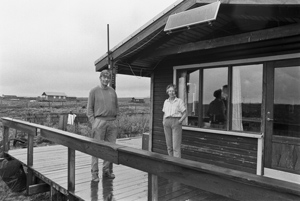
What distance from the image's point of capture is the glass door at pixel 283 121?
131 inches

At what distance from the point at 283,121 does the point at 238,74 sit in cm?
109

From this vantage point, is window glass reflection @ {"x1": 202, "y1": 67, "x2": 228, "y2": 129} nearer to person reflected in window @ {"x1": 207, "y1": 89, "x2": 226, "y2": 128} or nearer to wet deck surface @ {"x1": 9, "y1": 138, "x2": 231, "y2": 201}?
person reflected in window @ {"x1": 207, "y1": 89, "x2": 226, "y2": 128}

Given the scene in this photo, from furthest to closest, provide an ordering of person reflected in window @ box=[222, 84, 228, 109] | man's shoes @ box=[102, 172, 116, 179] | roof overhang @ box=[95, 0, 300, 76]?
person reflected in window @ box=[222, 84, 228, 109]
man's shoes @ box=[102, 172, 116, 179]
roof overhang @ box=[95, 0, 300, 76]

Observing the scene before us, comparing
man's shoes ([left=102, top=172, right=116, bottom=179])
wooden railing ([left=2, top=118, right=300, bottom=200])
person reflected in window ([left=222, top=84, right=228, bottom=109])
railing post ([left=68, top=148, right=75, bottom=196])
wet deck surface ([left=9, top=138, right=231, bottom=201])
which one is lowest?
wet deck surface ([left=9, top=138, right=231, bottom=201])

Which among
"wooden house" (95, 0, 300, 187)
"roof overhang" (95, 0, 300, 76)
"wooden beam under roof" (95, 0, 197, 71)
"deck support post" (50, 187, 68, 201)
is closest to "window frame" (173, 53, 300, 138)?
"wooden house" (95, 0, 300, 187)

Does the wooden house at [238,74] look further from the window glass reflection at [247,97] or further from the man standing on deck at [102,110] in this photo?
the man standing on deck at [102,110]

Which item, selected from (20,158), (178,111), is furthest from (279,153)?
(20,158)

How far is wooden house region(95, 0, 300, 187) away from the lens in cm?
323

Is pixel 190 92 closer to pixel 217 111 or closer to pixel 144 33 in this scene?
pixel 217 111

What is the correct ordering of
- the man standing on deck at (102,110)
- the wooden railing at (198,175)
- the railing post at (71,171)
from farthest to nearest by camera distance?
the man standing on deck at (102,110) → the railing post at (71,171) → the wooden railing at (198,175)

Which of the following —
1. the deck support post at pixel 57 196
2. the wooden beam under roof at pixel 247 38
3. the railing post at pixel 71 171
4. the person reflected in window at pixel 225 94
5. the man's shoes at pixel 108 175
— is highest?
the wooden beam under roof at pixel 247 38

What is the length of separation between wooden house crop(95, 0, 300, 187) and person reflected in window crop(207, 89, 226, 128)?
0.29ft

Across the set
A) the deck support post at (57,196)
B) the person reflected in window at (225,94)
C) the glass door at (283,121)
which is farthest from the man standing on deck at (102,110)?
the glass door at (283,121)

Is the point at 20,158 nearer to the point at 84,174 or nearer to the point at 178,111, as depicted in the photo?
the point at 84,174
